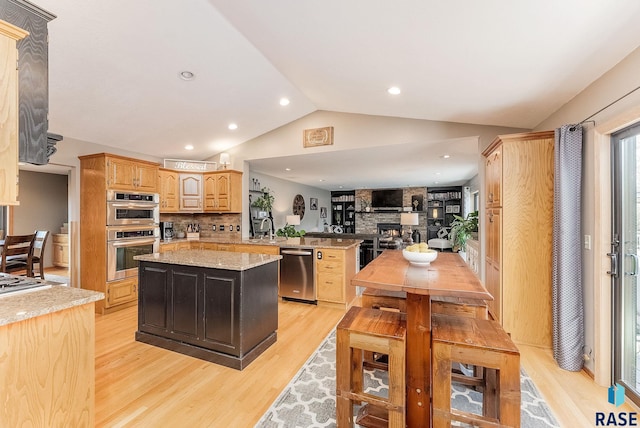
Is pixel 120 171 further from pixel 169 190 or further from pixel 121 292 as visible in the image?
pixel 121 292

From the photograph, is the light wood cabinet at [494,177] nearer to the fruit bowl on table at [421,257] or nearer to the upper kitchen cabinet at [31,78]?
the fruit bowl on table at [421,257]

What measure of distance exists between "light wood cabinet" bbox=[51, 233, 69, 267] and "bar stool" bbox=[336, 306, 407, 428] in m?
7.37

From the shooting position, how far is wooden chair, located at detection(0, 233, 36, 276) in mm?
3997

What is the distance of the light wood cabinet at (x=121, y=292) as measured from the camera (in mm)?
3779

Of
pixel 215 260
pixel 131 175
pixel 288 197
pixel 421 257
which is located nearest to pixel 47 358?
pixel 215 260

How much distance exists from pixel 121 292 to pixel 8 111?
3272mm

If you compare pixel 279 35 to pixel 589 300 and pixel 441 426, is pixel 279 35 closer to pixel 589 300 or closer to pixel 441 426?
pixel 441 426

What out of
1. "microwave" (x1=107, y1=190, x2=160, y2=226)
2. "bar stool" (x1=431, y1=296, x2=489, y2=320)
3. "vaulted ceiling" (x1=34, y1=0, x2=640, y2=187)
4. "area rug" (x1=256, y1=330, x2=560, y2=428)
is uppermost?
"vaulted ceiling" (x1=34, y1=0, x2=640, y2=187)

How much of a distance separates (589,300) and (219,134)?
4.98 meters

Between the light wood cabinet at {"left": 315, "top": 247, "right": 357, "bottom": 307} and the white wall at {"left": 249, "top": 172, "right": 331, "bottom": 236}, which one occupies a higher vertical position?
the white wall at {"left": 249, "top": 172, "right": 331, "bottom": 236}

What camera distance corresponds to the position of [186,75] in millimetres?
3090

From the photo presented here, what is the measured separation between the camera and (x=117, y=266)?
386 cm

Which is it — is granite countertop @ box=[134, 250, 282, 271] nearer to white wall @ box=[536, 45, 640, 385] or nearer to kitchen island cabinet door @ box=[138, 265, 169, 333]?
kitchen island cabinet door @ box=[138, 265, 169, 333]

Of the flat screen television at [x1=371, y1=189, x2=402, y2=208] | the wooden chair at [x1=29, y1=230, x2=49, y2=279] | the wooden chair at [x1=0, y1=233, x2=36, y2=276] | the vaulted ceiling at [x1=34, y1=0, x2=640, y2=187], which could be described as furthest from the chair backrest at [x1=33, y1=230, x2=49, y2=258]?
the flat screen television at [x1=371, y1=189, x2=402, y2=208]
